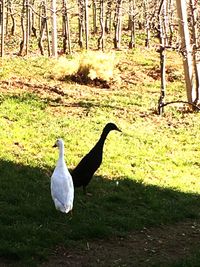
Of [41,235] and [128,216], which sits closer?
[41,235]

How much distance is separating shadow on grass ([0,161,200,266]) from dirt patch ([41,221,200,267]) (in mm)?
198

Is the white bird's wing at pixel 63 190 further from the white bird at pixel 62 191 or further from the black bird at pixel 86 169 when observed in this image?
the black bird at pixel 86 169

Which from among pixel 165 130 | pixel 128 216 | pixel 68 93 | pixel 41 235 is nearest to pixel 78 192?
pixel 128 216

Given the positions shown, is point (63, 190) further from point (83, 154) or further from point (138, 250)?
point (83, 154)

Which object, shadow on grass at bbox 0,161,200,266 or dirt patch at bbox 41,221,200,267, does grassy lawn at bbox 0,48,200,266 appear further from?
dirt patch at bbox 41,221,200,267

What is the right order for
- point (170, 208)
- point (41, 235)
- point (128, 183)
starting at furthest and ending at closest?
point (128, 183) → point (170, 208) → point (41, 235)

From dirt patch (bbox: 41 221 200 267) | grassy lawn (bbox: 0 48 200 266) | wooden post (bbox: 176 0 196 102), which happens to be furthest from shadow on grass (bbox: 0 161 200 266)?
wooden post (bbox: 176 0 196 102)

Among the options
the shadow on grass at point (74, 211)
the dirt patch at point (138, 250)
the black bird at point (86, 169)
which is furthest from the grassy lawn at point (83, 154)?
the black bird at point (86, 169)

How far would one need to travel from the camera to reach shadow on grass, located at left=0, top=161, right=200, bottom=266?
804cm

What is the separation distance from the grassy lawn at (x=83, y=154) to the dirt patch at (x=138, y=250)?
202mm

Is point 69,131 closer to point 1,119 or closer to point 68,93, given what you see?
point 1,119

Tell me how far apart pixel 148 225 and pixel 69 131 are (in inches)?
236

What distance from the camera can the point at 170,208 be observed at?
1062 centimetres

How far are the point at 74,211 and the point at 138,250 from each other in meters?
1.56
